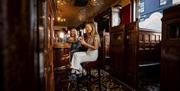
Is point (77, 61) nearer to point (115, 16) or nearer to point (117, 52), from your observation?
point (117, 52)

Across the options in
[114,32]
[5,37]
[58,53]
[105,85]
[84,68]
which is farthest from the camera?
[114,32]

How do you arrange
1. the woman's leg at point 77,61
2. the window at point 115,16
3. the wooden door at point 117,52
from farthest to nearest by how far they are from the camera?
the window at point 115,16, the wooden door at point 117,52, the woman's leg at point 77,61

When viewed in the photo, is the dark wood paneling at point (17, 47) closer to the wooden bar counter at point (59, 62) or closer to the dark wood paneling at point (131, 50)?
the wooden bar counter at point (59, 62)

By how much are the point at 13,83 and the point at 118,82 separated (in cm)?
497

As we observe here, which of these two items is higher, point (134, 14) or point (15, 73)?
point (134, 14)

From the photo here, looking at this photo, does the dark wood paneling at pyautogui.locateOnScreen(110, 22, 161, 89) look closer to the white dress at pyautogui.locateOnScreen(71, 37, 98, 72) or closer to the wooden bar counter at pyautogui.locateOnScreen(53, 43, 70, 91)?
the white dress at pyautogui.locateOnScreen(71, 37, 98, 72)

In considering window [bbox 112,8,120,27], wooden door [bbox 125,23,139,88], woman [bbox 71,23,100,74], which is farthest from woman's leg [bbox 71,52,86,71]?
window [bbox 112,8,120,27]

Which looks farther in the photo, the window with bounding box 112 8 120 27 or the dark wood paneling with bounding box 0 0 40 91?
the window with bounding box 112 8 120 27

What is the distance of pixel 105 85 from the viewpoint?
487cm

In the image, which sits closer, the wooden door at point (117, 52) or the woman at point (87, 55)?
the woman at point (87, 55)

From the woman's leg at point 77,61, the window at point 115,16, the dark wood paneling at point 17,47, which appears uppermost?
the window at point 115,16

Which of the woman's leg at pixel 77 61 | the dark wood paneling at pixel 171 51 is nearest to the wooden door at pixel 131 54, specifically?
the dark wood paneling at pixel 171 51

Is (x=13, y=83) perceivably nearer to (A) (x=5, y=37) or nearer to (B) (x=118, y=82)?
(A) (x=5, y=37)

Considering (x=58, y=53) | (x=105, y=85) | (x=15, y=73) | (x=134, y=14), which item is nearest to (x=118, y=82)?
(x=105, y=85)
